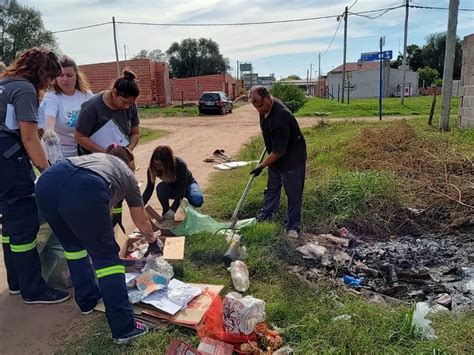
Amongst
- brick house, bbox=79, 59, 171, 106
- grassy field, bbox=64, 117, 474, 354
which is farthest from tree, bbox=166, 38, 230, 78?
grassy field, bbox=64, 117, 474, 354

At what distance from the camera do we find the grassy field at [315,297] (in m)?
2.52

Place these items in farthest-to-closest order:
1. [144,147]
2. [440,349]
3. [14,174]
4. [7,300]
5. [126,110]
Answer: [144,147] < [126,110] < [7,300] < [14,174] < [440,349]

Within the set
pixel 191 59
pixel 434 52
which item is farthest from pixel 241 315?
pixel 434 52

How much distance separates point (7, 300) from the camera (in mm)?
3279

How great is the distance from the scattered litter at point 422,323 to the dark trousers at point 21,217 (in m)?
2.60

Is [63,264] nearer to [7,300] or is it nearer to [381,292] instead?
[7,300]

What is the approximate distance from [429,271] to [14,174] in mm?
3557

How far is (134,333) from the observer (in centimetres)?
267

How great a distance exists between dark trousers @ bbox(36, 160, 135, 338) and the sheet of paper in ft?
0.85

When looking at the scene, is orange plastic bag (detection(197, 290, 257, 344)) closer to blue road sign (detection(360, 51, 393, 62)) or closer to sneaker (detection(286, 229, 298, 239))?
sneaker (detection(286, 229, 298, 239))

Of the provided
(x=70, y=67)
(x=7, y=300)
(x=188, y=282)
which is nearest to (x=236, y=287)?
(x=188, y=282)

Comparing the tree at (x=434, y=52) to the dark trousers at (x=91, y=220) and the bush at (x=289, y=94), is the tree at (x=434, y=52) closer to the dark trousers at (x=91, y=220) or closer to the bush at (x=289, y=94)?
the bush at (x=289, y=94)

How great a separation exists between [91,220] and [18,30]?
4020cm

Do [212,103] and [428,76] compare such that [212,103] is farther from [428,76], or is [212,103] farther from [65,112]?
[428,76]
